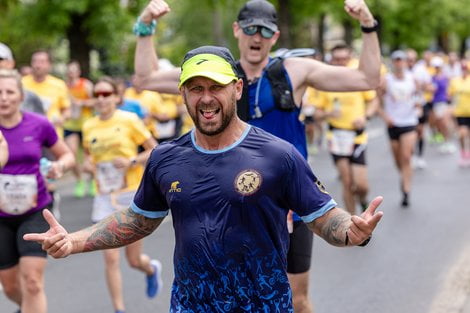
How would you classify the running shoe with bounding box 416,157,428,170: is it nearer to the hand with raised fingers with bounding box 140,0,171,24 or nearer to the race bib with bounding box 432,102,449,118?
the race bib with bounding box 432,102,449,118

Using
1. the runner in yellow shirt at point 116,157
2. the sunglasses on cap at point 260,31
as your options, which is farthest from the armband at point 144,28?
the runner in yellow shirt at point 116,157

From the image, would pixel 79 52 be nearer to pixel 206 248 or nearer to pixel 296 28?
pixel 206 248

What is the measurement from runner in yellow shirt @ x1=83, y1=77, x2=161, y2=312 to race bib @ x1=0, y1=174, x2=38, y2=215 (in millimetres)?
1165

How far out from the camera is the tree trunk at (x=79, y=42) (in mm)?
20719

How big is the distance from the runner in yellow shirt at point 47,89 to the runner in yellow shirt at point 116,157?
3.79 meters

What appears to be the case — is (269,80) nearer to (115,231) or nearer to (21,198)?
(115,231)

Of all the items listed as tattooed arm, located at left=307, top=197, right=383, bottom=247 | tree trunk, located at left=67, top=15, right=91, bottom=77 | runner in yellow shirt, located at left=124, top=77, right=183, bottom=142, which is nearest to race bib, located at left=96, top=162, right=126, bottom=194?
tattooed arm, located at left=307, top=197, right=383, bottom=247

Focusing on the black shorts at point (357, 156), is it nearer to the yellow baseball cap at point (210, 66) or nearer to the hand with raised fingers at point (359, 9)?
the hand with raised fingers at point (359, 9)

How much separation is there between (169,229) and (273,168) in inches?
283

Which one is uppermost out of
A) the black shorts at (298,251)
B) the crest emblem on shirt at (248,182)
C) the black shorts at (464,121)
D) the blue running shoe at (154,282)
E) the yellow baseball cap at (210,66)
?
the yellow baseball cap at (210,66)

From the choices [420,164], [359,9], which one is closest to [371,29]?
[359,9]

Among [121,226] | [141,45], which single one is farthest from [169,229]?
[121,226]

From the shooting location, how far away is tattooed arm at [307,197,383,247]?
3258 mm

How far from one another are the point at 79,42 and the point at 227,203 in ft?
59.9
